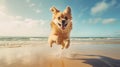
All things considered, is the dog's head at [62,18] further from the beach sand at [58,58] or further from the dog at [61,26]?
the beach sand at [58,58]

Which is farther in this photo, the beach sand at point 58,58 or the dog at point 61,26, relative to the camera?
the dog at point 61,26

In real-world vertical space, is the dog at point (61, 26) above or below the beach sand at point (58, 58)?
above

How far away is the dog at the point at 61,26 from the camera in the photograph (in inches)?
238

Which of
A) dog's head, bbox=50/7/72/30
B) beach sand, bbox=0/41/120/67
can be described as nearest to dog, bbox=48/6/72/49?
dog's head, bbox=50/7/72/30

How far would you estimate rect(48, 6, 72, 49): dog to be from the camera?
604 cm

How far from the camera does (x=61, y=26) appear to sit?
617cm

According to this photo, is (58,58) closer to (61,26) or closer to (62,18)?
(61,26)

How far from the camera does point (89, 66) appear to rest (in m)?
5.22

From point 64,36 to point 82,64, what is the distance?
1411mm

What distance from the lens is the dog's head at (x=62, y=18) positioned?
5.99 m

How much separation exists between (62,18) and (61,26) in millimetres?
344

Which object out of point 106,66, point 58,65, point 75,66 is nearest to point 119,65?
point 106,66

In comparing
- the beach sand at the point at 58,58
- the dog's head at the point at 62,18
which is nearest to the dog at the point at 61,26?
the dog's head at the point at 62,18

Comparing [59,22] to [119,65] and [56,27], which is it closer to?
[56,27]
